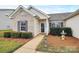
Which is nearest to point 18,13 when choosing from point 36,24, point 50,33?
point 36,24

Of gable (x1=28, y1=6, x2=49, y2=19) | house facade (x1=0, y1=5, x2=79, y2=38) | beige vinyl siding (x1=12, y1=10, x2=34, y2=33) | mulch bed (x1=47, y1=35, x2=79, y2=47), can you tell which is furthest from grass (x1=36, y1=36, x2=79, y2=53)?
gable (x1=28, y1=6, x2=49, y2=19)

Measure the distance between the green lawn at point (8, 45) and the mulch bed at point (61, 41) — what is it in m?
0.53

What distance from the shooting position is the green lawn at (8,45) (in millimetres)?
4023

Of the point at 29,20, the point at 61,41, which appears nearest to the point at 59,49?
the point at 61,41

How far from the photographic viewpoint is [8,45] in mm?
4035

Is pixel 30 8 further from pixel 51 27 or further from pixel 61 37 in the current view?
pixel 61 37

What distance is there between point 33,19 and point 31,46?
48 cm

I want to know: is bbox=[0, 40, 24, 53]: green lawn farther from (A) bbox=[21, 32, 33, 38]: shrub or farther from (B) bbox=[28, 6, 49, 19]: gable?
(B) bbox=[28, 6, 49, 19]: gable

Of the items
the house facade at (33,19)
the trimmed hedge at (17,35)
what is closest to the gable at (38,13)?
the house facade at (33,19)

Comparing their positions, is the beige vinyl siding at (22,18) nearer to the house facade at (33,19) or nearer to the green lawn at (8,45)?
the house facade at (33,19)

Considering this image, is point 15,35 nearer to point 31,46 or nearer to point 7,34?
point 7,34

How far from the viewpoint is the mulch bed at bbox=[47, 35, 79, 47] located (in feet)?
13.4

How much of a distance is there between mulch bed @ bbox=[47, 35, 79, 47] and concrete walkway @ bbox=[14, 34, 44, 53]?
0.17 meters
